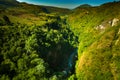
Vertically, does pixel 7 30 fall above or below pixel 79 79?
above

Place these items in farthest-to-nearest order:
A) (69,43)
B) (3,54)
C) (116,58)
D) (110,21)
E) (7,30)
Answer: (110,21)
(69,43)
(7,30)
(116,58)
(3,54)

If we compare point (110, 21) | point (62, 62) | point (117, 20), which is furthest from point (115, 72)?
point (110, 21)

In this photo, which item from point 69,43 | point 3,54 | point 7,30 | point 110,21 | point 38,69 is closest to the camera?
point 38,69

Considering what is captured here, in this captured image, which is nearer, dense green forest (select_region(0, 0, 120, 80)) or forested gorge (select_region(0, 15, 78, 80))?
forested gorge (select_region(0, 15, 78, 80))

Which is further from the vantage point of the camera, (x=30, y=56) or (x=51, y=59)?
(x=51, y=59)

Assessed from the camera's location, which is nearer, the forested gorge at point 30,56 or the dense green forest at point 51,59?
the forested gorge at point 30,56

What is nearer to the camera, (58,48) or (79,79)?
(79,79)

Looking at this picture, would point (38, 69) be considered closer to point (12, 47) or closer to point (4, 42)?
point (12, 47)

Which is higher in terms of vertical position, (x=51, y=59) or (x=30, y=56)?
(x=30, y=56)
